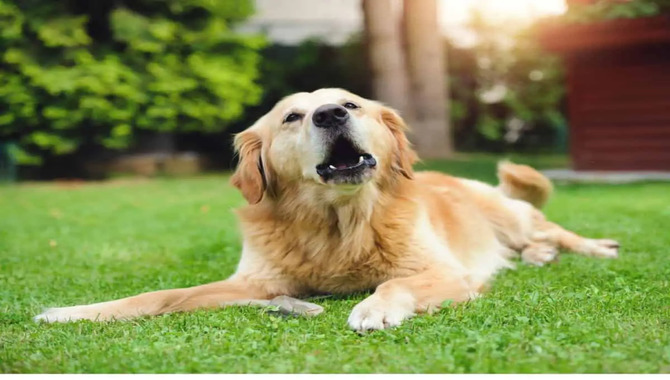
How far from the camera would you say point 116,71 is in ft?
43.1

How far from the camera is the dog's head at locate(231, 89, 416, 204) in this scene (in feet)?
11.0

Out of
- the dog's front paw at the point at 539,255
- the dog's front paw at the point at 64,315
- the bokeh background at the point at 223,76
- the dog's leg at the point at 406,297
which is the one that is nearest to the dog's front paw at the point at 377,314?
the dog's leg at the point at 406,297

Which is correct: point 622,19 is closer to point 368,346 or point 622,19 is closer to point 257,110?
point 257,110

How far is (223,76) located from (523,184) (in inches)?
365

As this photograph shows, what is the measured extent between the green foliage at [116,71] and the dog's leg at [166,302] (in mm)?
10287

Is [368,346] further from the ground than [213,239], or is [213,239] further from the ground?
[368,346]

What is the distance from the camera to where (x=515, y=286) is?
3.80 m

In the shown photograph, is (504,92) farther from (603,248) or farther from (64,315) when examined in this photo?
(64,315)

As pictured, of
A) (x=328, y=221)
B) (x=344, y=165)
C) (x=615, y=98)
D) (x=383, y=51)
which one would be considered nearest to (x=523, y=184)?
(x=328, y=221)

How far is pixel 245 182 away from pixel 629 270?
7.00 ft

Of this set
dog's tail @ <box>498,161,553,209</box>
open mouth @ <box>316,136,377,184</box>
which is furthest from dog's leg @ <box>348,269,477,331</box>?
dog's tail @ <box>498,161,553,209</box>

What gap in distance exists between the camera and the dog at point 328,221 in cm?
334

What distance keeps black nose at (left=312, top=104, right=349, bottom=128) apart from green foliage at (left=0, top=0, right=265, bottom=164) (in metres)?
10.5

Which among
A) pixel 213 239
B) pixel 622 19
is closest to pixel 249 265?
pixel 213 239
